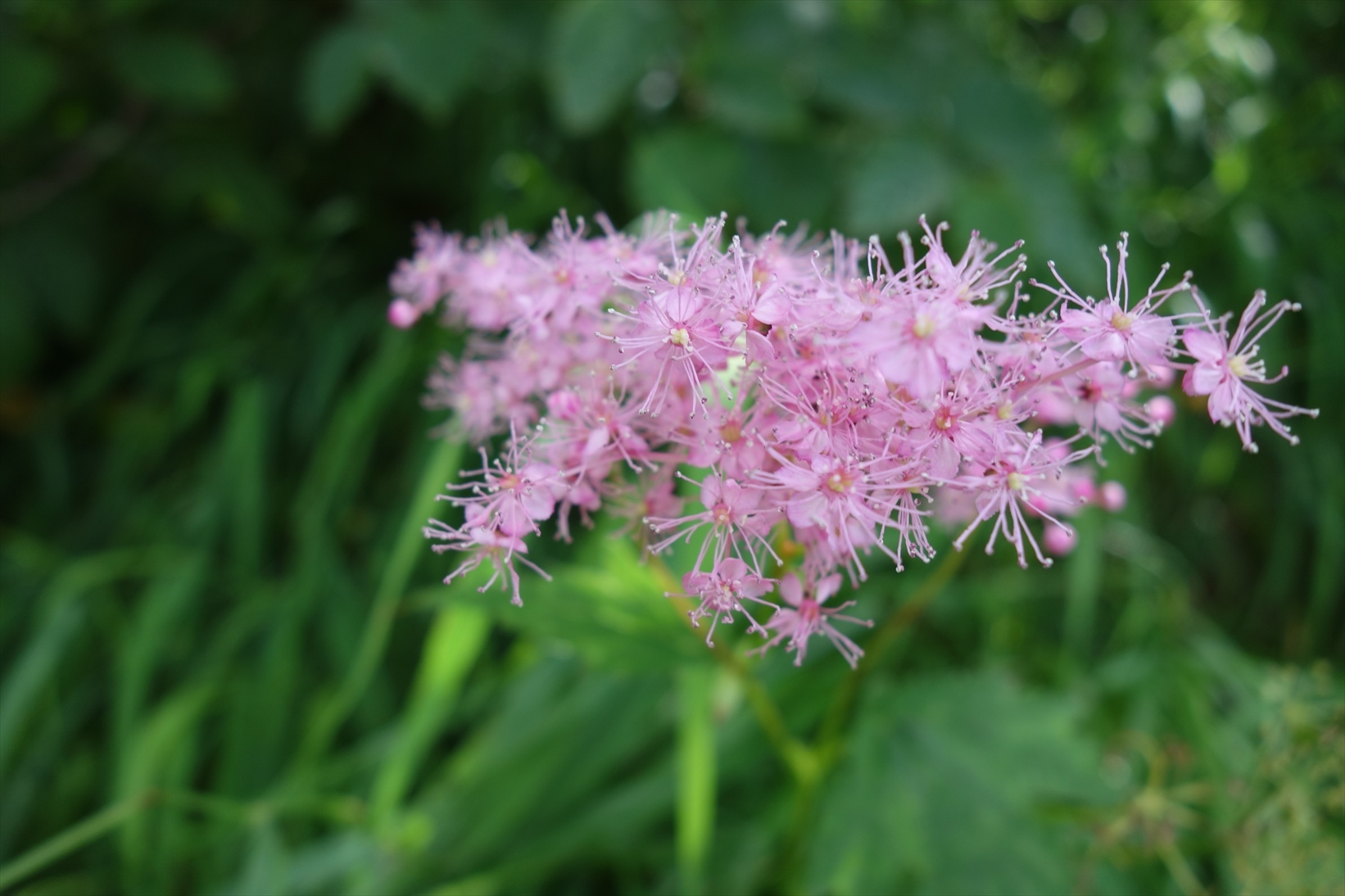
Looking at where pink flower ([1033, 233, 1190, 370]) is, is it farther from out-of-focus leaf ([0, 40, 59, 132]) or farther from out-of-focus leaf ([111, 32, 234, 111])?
out-of-focus leaf ([0, 40, 59, 132])

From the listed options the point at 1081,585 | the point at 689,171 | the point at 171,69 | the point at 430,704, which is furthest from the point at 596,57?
the point at 1081,585

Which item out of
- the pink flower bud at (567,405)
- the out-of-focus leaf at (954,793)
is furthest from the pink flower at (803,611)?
the out-of-focus leaf at (954,793)

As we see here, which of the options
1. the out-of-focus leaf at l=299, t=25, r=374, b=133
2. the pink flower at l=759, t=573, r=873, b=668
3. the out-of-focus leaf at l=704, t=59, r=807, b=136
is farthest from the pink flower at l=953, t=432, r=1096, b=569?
the out-of-focus leaf at l=299, t=25, r=374, b=133

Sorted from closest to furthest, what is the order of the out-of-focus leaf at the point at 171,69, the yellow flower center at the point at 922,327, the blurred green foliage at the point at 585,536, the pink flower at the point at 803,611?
1. the yellow flower center at the point at 922,327
2. the pink flower at the point at 803,611
3. the blurred green foliage at the point at 585,536
4. the out-of-focus leaf at the point at 171,69

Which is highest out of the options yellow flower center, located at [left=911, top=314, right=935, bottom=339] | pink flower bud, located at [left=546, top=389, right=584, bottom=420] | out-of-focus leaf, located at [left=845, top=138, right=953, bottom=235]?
out-of-focus leaf, located at [left=845, top=138, right=953, bottom=235]

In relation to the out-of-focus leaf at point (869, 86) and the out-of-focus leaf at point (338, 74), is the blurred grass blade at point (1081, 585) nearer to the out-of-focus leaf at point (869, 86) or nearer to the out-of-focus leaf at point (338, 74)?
the out-of-focus leaf at point (869, 86)

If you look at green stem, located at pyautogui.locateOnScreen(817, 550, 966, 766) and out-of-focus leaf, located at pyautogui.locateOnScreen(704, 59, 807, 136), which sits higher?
out-of-focus leaf, located at pyautogui.locateOnScreen(704, 59, 807, 136)

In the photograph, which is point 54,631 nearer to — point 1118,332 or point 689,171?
point 689,171
